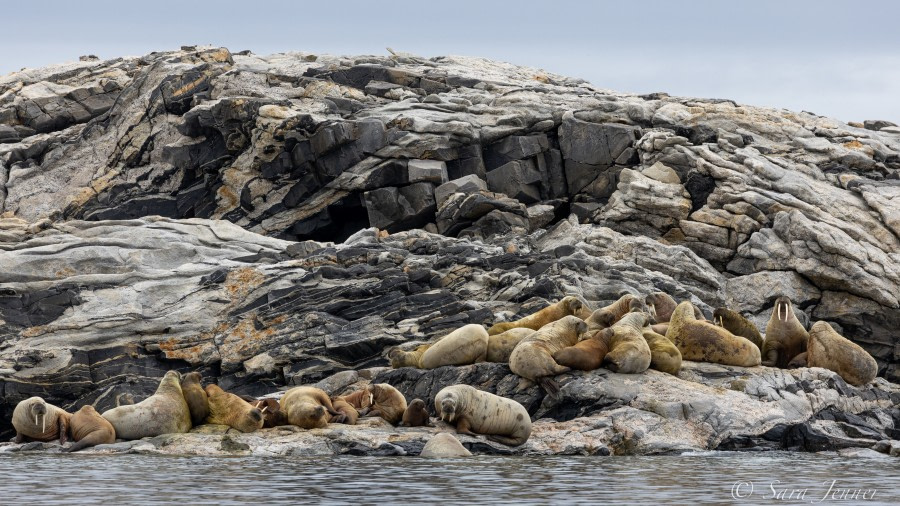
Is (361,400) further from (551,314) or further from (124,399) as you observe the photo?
(124,399)

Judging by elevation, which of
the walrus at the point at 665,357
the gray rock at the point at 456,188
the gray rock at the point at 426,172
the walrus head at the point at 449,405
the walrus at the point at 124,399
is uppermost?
the gray rock at the point at 426,172

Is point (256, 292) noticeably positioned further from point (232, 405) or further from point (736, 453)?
point (736, 453)

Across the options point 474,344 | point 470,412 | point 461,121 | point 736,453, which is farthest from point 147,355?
point 461,121

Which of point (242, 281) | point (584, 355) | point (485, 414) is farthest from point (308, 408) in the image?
point (242, 281)

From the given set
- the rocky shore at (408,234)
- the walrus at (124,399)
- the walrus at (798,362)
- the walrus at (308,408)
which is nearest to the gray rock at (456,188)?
the rocky shore at (408,234)

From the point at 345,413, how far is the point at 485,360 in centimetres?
332

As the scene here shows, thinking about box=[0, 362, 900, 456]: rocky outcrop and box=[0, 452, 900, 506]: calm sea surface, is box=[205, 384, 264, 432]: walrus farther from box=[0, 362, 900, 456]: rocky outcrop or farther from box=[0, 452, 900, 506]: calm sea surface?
box=[0, 452, 900, 506]: calm sea surface

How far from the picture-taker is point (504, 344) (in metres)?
22.7

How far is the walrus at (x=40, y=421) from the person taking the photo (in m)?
20.5

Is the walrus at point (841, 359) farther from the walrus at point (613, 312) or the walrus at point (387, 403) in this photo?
the walrus at point (387, 403)

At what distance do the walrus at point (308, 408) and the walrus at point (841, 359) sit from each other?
10.1 m

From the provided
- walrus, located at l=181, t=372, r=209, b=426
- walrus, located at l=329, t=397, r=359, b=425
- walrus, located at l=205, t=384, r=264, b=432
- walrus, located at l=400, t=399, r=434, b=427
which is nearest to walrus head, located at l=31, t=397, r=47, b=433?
walrus, located at l=181, t=372, r=209, b=426

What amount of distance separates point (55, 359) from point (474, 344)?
10074mm

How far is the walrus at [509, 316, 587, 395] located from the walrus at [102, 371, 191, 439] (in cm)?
593
